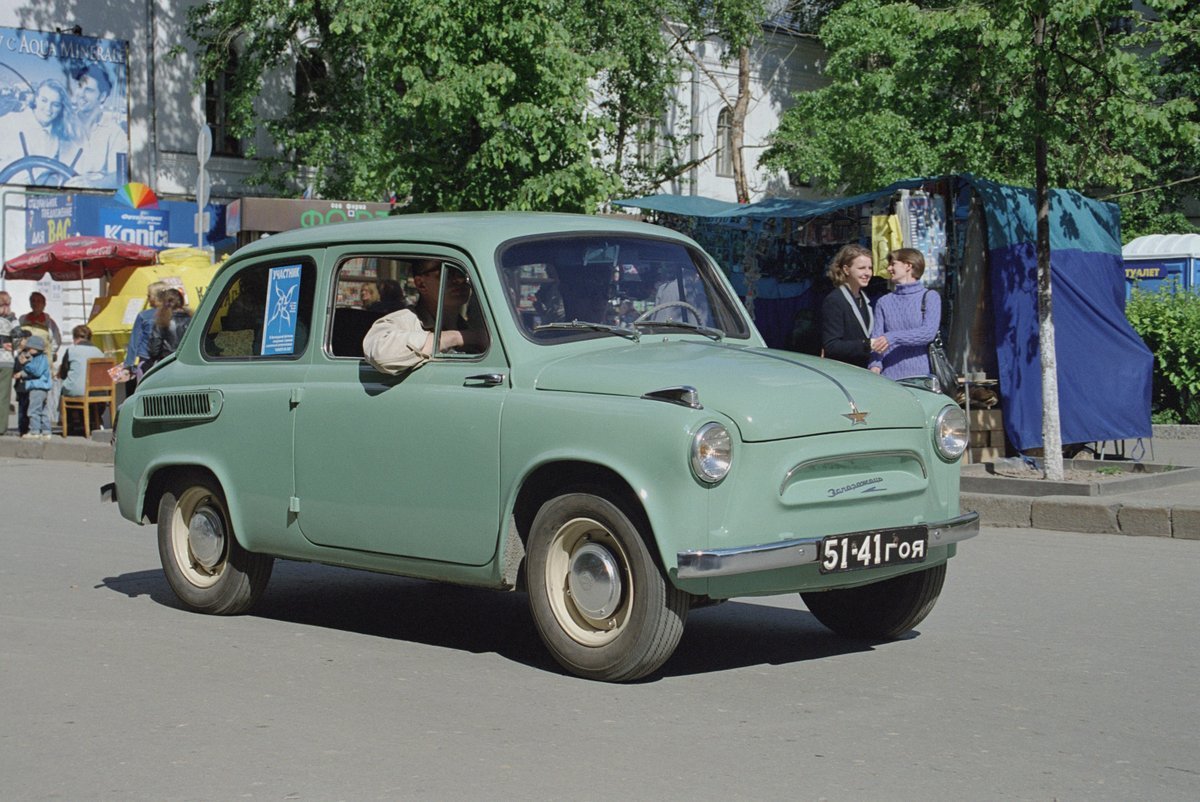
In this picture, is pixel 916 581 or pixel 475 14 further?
pixel 475 14

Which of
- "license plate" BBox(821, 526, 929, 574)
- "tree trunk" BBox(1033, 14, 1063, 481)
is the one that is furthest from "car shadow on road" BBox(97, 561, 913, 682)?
"tree trunk" BBox(1033, 14, 1063, 481)

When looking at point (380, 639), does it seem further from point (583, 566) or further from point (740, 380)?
point (740, 380)

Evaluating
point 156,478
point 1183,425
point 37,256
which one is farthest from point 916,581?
point 37,256

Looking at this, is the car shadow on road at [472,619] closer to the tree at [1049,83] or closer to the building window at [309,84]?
the tree at [1049,83]

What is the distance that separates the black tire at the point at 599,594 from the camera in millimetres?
5848

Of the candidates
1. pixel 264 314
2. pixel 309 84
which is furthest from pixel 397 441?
pixel 309 84

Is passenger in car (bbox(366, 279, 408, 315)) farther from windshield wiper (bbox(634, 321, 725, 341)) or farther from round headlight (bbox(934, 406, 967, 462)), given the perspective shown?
round headlight (bbox(934, 406, 967, 462))

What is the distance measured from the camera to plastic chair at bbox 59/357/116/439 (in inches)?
827

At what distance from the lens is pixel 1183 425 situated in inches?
781

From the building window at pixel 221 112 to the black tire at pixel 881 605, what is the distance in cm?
2984

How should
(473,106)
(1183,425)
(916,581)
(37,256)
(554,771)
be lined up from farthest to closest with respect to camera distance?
(37,256), (1183,425), (473,106), (916,581), (554,771)

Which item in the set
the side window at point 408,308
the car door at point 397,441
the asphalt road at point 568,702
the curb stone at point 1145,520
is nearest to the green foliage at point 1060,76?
the curb stone at point 1145,520

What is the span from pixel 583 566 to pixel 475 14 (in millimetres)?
13446

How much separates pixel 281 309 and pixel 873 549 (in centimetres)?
308
